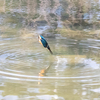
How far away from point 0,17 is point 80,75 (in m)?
2.34

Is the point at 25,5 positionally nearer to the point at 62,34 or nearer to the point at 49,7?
the point at 49,7

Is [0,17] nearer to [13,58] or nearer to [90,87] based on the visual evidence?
[13,58]

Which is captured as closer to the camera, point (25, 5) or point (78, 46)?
point (78, 46)

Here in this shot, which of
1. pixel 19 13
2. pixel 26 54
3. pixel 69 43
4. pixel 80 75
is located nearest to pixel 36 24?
pixel 19 13

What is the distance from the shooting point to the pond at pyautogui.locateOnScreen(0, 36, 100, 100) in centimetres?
101

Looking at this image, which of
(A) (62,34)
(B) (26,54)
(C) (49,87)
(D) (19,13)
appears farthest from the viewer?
(D) (19,13)

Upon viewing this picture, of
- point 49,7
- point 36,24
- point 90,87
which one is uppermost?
point 49,7

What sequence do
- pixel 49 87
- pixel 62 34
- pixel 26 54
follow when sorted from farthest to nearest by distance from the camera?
pixel 62 34
pixel 26 54
pixel 49 87

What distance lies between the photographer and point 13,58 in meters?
1.57

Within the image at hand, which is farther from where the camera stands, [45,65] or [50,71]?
[45,65]

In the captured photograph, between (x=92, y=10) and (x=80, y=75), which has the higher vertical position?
(x=92, y=10)

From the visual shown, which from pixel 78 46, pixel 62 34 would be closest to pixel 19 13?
pixel 62 34

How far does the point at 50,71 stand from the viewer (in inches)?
51.3

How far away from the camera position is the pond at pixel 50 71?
1.01 meters
